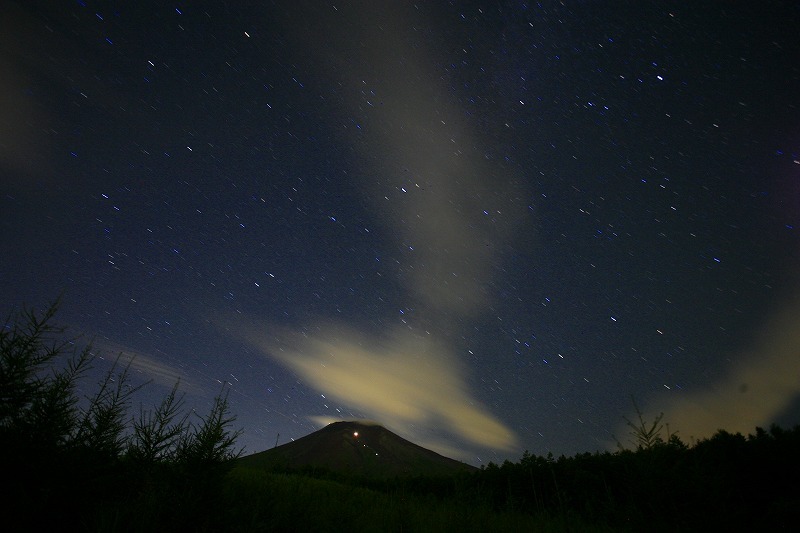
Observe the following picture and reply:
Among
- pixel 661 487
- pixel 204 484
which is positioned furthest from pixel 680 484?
pixel 204 484

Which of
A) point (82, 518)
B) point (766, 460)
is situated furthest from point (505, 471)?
point (82, 518)

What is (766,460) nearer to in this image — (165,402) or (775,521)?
(775,521)

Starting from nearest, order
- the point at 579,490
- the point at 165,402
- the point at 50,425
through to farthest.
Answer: the point at 50,425 < the point at 165,402 < the point at 579,490

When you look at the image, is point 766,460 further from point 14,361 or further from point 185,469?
point 14,361

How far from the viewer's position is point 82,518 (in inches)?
266

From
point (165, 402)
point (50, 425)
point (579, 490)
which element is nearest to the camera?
point (50, 425)

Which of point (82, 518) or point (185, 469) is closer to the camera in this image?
point (82, 518)

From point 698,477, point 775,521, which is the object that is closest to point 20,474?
point 698,477

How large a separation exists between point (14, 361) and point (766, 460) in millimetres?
18687

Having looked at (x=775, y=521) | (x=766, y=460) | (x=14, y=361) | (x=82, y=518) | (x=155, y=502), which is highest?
(x=766, y=460)

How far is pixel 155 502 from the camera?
265 inches

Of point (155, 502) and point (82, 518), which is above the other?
point (155, 502)

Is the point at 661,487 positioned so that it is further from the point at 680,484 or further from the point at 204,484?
the point at 204,484

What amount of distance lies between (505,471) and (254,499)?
36.6ft
